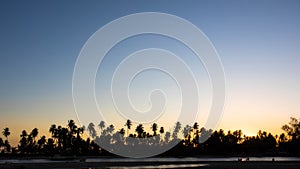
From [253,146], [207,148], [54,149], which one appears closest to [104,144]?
[54,149]

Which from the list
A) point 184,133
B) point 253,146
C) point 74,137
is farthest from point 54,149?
point 253,146

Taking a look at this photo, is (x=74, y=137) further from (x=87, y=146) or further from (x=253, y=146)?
(x=253, y=146)

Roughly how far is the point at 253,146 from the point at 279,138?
89.6 ft

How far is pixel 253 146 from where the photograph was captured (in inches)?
6983

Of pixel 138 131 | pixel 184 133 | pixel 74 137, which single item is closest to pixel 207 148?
pixel 184 133

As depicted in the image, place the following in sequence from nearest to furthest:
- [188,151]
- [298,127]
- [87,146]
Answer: [298,127] → [188,151] → [87,146]

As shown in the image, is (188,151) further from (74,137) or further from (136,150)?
(74,137)

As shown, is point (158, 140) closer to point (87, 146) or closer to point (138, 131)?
point (138, 131)

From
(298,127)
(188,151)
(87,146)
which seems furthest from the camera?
(87,146)

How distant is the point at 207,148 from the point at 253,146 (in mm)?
21997

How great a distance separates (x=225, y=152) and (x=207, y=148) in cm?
994

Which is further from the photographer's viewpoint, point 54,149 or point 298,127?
point 54,149

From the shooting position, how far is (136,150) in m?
190

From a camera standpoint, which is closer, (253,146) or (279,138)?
(253,146)
